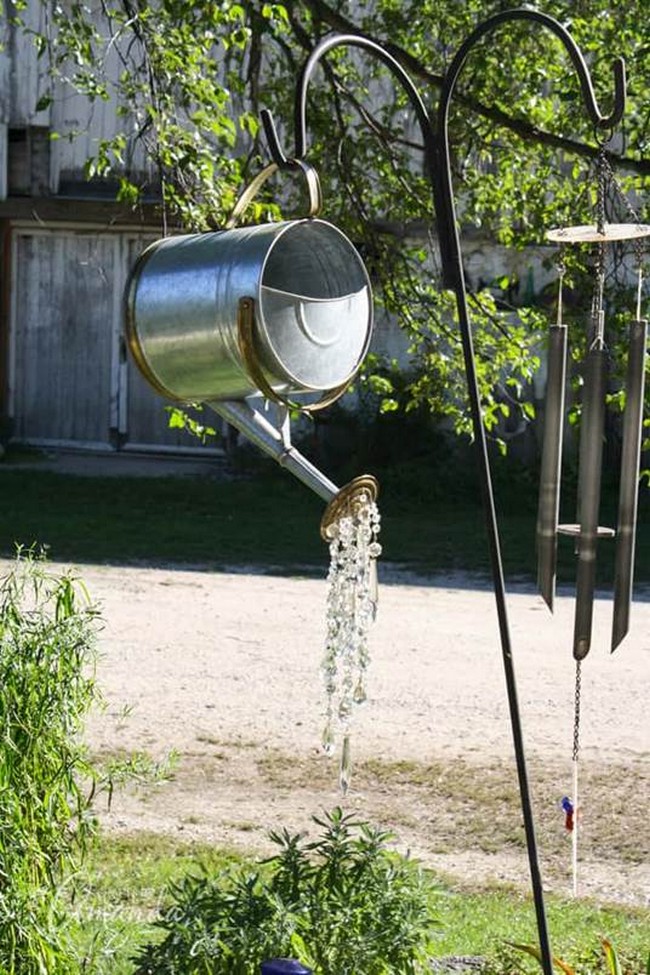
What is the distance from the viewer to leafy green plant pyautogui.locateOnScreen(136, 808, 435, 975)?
2.93 m

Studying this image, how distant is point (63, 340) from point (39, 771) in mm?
12405

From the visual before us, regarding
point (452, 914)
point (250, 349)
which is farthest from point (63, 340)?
point (250, 349)

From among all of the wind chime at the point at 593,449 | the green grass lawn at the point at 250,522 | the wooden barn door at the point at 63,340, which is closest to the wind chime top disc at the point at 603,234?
the wind chime at the point at 593,449

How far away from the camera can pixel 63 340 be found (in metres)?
15.3

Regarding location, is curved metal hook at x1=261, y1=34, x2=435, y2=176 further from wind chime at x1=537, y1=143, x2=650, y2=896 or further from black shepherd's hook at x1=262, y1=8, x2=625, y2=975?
wind chime at x1=537, y1=143, x2=650, y2=896

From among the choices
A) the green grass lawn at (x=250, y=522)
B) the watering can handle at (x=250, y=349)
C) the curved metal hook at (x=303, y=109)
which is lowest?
the green grass lawn at (x=250, y=522)

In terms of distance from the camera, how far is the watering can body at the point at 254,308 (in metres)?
2.79

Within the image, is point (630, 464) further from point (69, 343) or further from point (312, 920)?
point (69, 343)

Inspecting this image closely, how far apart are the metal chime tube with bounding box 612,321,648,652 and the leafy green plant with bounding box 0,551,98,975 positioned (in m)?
1.05

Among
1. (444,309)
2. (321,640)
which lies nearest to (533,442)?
(321,640)

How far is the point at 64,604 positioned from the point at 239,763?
2762 mm

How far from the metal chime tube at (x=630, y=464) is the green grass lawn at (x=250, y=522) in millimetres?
6854

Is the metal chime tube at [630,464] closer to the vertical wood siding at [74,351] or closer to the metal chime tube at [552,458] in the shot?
the metal chime tube at [552,458]

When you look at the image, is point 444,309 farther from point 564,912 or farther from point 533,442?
→ point 533,442
